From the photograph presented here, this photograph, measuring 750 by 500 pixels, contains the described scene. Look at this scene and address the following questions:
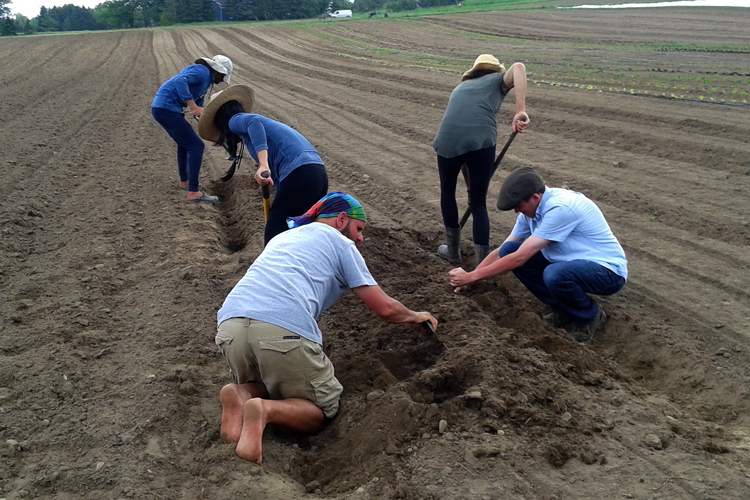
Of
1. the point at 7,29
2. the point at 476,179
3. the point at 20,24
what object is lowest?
the point at 476,179

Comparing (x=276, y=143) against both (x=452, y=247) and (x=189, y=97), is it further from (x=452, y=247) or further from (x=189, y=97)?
(x=189, y=97)

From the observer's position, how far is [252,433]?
2867 mm

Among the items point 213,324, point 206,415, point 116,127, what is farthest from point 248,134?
point 116,127

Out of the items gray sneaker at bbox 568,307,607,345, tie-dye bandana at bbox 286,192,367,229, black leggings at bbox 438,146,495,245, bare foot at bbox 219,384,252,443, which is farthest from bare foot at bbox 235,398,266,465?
black leggings at bbox 438,146,495,245

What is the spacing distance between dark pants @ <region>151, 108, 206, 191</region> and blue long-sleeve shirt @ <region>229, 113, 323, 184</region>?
8.67ft

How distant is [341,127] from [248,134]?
6.79m

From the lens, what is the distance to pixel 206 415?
3467 millimetres

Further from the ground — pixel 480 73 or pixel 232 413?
pixel 480 73

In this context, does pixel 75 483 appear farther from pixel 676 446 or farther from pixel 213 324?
pixel 676 446

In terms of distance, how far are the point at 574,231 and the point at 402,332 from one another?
1486 mm

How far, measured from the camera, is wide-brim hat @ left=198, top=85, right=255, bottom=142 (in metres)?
4.87

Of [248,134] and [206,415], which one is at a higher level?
[248,134]

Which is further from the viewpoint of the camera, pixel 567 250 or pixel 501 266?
pixel 567 250

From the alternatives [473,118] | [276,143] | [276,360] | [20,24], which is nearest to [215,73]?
[276,143]
